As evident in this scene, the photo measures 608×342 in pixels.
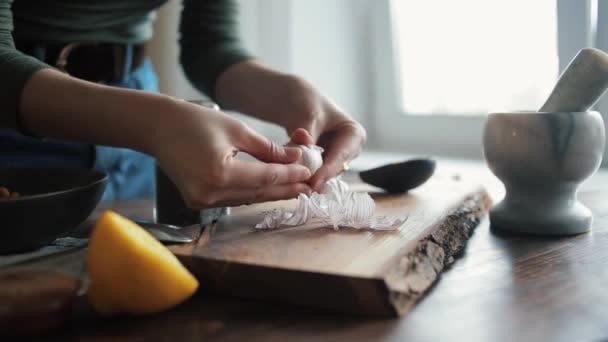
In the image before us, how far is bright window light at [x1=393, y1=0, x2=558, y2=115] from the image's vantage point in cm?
134

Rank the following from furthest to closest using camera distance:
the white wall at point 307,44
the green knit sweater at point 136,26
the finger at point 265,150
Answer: the white wall at point 307,44, the green knit sweater at point 136,26, the finger at point 265,150

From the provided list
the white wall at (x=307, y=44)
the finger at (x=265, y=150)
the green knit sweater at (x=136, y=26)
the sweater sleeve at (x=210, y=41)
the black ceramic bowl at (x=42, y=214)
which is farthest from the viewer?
the white wall at (x=307, y=44)

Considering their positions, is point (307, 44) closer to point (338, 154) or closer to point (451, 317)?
point (338, 154)

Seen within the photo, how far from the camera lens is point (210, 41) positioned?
3.44ft

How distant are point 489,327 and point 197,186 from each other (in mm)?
306

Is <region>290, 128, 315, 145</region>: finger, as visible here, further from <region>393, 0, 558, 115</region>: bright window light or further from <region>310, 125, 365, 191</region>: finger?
<region>393, 0, 558, 115</region>: bright window light

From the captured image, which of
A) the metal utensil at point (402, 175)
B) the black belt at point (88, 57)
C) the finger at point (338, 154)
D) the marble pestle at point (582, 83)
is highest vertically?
the black belt at point (88, 57)

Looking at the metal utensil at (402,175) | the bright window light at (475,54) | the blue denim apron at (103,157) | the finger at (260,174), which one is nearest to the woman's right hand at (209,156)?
the finger at (260,174)

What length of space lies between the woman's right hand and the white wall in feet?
3.36

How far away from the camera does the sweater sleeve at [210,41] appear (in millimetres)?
1007

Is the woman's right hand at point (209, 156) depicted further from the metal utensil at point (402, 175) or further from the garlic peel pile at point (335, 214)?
the metal utensil at point (402, 175)

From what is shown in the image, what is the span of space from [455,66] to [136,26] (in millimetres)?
885

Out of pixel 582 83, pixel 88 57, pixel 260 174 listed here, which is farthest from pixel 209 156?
pixel 88 57

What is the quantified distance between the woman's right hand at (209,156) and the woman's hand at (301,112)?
120 mm
